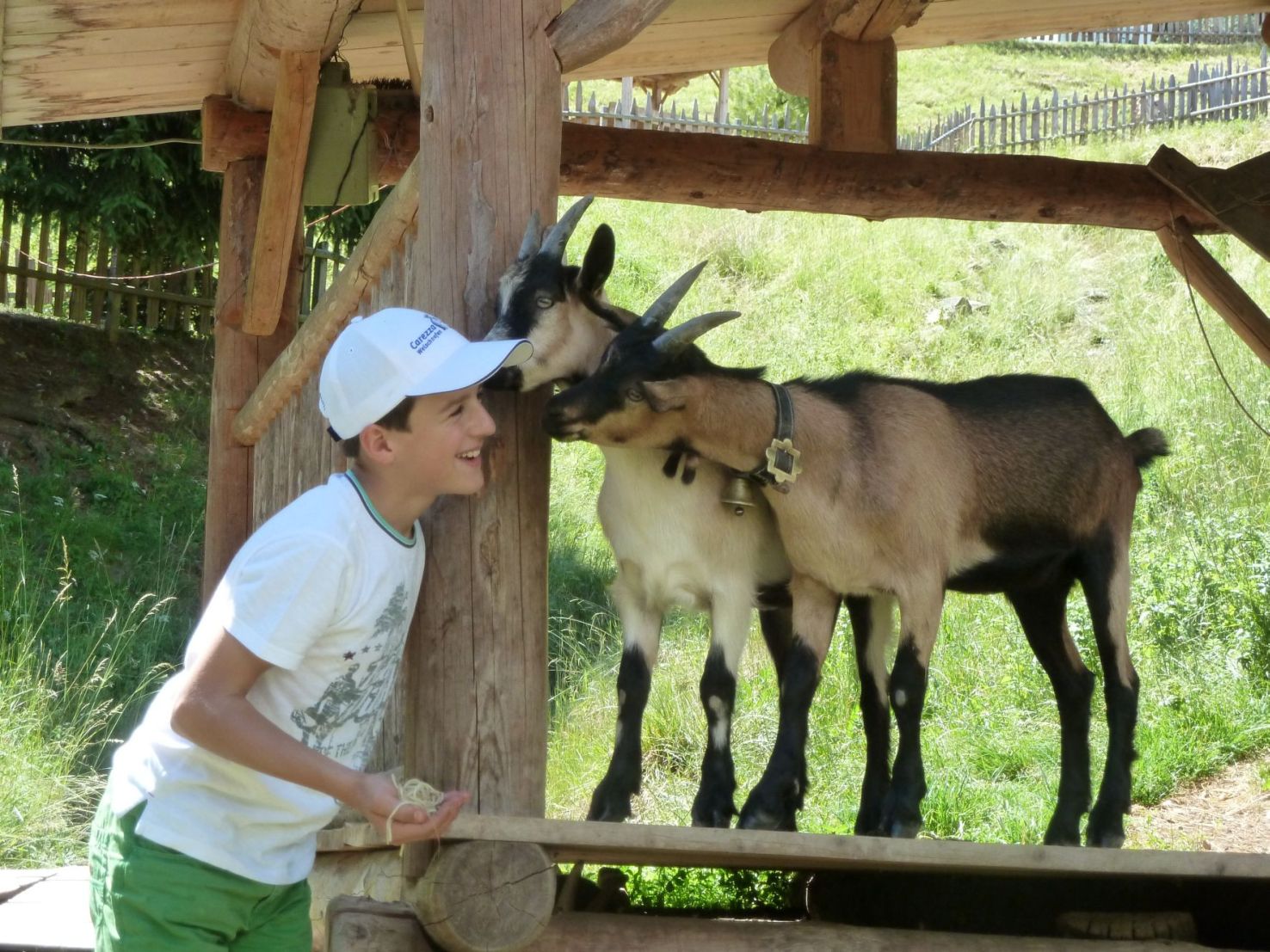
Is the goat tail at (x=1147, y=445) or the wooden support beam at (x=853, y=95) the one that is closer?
the goat tail at (x=1147, y=445)

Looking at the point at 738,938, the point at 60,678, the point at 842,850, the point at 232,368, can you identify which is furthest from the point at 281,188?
the point at 60,678

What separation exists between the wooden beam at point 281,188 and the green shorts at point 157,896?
10.1 ft

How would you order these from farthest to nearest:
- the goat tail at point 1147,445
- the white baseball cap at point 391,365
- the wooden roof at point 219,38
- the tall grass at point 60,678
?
the tall grass at point 60,678
the wooden roof at point 219,38
the goat tail at point 1147,445
the white baseball cap at point 391,365

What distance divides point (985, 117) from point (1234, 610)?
1901 cm

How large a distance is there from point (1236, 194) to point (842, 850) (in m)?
4.49

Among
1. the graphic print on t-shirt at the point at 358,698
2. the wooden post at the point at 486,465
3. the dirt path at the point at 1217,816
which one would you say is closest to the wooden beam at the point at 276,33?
the wooden post at the point at 486,465

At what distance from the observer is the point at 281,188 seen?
5.54 meters

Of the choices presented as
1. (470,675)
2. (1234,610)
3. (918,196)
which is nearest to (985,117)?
(1234,610)

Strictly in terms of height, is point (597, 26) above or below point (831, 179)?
below

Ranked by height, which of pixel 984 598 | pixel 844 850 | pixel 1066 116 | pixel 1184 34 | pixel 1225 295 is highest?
pixel 1184 34

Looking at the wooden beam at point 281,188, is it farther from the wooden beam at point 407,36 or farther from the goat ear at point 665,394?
the goat ear at point 665,394

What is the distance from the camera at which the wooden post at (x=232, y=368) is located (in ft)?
19.5

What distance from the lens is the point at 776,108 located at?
27.6 meters

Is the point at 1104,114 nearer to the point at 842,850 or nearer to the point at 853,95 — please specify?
the point at 853,95
